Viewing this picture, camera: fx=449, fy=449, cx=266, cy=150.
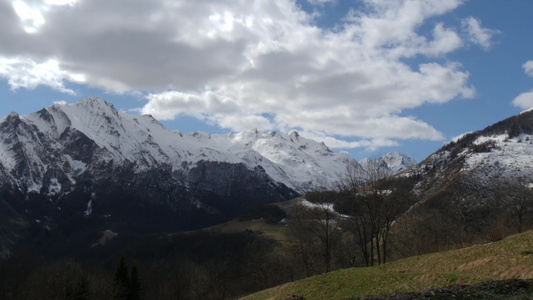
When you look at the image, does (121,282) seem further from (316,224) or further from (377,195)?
(377,195)

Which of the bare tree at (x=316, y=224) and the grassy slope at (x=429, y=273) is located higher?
the bare tree at (x=316, y=224)

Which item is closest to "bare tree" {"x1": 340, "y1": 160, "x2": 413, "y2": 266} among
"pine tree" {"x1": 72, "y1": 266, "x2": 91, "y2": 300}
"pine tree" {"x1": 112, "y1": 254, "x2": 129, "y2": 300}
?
"pine tree" {"x1": 112, "y1": 254, "x2": 129, "y2": 300}

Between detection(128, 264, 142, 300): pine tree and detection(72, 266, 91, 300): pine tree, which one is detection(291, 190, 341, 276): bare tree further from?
detection(72, 266, 91, 300): pine tree

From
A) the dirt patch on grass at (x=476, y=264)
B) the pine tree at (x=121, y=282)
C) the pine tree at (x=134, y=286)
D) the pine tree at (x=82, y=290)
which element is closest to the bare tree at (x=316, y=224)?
the dirt patch on grass at (x=476, y=264)

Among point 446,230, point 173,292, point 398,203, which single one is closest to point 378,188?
point 398,203

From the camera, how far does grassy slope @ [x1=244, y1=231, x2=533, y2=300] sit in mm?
29531

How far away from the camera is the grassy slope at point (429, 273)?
29531mm

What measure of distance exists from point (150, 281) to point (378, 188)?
383 ft

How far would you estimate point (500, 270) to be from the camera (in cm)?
2970

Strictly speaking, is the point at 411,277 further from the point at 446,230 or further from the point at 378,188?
the point at 446,230

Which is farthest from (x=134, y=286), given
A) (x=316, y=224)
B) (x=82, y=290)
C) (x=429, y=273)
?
(x=429, y=273)

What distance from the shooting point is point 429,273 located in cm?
3231

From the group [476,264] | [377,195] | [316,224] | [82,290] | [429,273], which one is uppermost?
[377,195]

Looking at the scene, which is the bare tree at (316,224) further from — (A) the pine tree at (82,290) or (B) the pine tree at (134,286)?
(A) the pine tree at (82,290)
